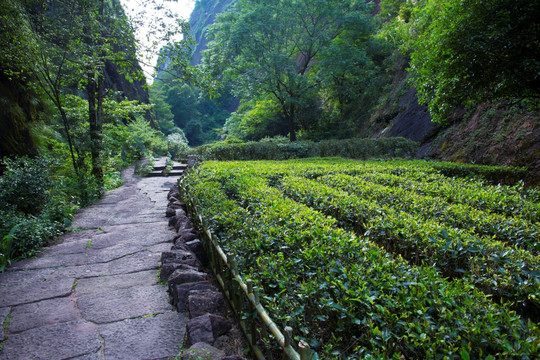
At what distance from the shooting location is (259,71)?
16922 mm

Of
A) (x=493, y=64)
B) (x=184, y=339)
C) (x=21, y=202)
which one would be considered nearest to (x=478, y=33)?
(x=493, y=64)

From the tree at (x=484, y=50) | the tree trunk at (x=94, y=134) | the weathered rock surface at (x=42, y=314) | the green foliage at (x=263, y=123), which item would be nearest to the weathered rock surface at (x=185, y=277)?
the weathered rock surface at (x=42, y=314)

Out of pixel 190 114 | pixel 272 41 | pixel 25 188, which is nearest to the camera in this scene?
pixel 25 188

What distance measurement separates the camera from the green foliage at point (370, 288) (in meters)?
1.52

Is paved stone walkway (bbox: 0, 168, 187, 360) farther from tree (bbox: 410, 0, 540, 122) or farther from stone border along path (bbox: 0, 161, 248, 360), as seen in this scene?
tree (bbox: 410, 0, 540, 122)

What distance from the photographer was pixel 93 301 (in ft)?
9.96

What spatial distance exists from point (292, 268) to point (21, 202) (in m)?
5.15

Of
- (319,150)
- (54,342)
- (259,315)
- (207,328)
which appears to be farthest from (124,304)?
(319,150)

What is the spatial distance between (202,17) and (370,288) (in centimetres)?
8026

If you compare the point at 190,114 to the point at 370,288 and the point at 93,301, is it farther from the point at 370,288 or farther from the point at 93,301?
the point at 370,288

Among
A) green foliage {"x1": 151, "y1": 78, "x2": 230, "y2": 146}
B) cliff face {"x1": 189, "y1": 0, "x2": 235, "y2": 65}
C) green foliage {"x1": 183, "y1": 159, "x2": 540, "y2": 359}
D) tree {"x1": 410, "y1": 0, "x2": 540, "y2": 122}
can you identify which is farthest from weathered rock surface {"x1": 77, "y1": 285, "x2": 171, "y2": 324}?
cliff face {"x1": 189, "y1": 0, "x2": 235, "y2": 65}

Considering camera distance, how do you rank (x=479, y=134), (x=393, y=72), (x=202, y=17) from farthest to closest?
1. (x=202, y=17)
2. (x=393, y=72)
3. (x=479, y=134)

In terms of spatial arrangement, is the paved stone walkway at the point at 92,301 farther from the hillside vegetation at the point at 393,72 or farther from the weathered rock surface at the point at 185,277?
the hillside vegetation at the point at 393,72

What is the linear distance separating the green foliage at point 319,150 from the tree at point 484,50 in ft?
23.1
